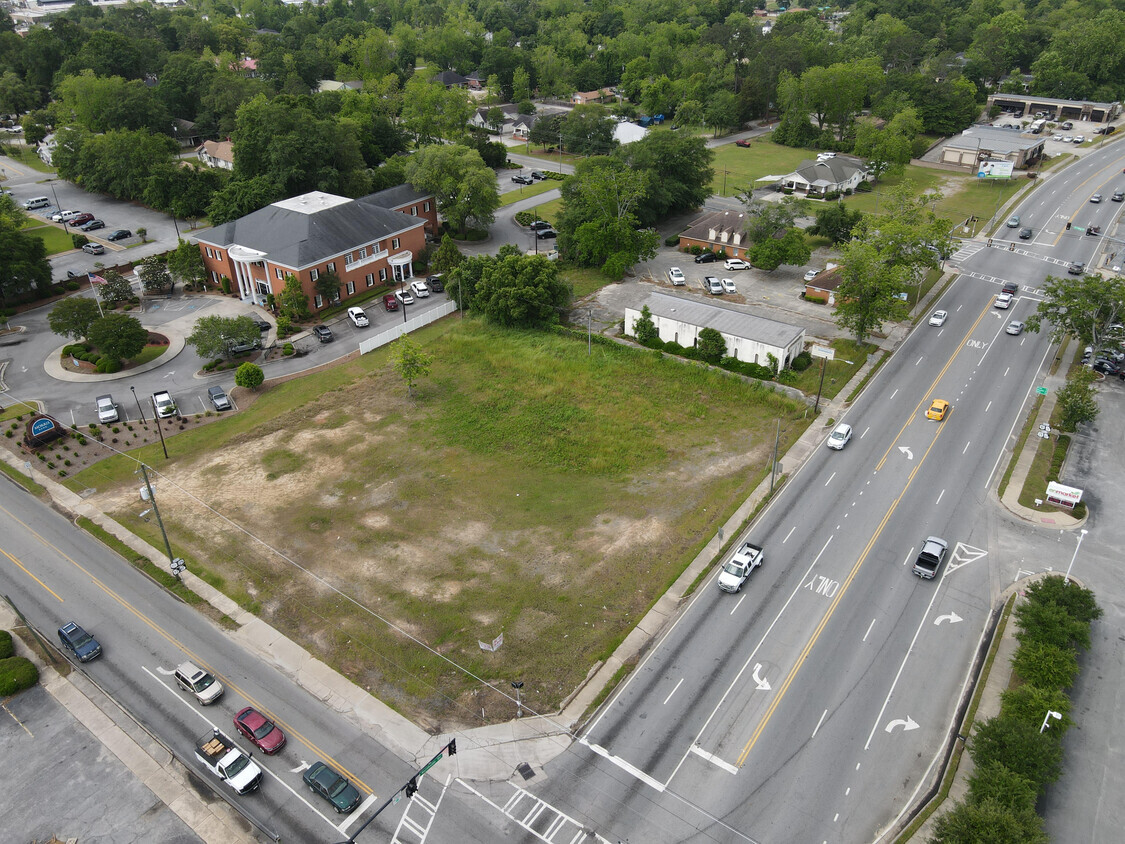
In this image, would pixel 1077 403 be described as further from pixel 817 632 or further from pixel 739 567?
pixel 739 567

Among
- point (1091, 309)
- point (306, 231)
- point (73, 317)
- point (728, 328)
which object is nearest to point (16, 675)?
point (73, 317)

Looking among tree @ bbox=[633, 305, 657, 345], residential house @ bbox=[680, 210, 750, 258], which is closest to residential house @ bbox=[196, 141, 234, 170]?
residential house @ bbox=[680, 210, 750, 258]

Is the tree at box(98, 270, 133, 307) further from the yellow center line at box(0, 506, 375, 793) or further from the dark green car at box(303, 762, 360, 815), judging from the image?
the dark green car at box(303, 762, 360, 815)

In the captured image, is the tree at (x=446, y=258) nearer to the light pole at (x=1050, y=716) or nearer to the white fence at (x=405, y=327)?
the white fence at (x=405, y=327)

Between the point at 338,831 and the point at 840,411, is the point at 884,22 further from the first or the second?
the point at 338,831

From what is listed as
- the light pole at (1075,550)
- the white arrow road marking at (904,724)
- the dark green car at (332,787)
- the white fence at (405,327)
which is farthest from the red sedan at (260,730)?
the light pole at (1075,550)

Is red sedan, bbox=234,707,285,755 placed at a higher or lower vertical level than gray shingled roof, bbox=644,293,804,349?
lower
